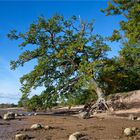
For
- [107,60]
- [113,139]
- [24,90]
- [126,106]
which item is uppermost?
[107,60]

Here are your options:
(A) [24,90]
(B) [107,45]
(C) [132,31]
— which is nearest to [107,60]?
(B) [107,45]

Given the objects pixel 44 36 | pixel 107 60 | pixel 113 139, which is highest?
pixel 44 36

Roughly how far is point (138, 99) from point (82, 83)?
502 cm

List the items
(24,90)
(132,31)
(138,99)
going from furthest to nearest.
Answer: (24,90)
(138,99)
(132,31)

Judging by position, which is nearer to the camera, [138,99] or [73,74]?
[138,99]

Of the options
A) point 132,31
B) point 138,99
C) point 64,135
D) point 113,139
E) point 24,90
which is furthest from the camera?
point 24,90

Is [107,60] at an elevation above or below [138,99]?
above

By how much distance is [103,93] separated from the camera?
30656 mm

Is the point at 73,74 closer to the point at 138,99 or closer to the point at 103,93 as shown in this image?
the point at 103,93

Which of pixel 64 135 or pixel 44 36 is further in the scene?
pixel 44 36

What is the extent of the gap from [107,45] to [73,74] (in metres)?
4.43

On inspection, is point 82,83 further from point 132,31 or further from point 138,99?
point 132,31

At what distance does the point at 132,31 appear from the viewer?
25.2m

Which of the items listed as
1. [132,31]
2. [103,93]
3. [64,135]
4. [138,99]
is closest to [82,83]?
[103,93]
